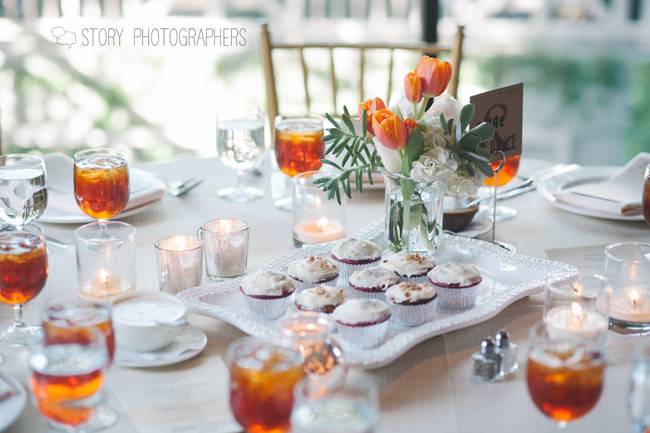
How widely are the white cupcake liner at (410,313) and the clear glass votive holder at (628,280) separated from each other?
0.30 m

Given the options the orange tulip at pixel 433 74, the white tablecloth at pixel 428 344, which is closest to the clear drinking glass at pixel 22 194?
the white tablecloth at pixel 428 344

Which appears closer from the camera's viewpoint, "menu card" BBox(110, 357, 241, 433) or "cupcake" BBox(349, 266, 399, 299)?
"menu card" BBox(110, 357, 241, 433)

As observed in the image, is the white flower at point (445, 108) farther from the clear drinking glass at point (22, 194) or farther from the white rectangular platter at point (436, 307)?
the clear drinking glass at point (22, 194)

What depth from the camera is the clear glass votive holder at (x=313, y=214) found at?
1862 millimetres

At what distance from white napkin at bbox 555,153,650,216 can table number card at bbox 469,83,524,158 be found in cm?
23

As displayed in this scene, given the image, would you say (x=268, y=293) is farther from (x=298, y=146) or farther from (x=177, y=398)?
(x=298, y=146)

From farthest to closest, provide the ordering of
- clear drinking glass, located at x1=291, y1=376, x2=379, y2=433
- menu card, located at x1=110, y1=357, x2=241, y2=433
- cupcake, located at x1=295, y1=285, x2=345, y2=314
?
cupcake, located at x1=295, y1=285, x2=345, y2=314 → menu card, located at x1=110, y1=357, x2=241, y2=433 → clear drinking glass, located at x1=291, y1=376, x2=379, y2=433

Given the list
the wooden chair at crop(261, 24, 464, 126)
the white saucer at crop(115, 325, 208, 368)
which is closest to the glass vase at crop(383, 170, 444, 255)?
the white saucer at crop(115, 325, 208, 368)

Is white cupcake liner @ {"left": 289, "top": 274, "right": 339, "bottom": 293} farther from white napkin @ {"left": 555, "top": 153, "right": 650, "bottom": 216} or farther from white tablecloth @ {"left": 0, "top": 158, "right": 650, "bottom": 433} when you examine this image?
white napkin @ {"left": 555, "top": 153, "right": 650, "bottom": 216}

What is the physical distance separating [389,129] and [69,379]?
0.73 metres

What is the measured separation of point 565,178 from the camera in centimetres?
222

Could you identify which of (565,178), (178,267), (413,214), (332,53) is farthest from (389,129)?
(332,53)

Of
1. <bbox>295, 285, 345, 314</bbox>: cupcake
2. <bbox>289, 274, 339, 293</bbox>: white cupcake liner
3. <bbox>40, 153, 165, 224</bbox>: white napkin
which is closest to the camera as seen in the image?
<bbox>295, 285, 345, 314</bbox>: cupcake

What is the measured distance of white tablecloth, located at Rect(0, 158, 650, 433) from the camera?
1.26 m
